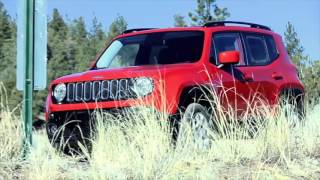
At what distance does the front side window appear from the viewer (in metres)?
8.52

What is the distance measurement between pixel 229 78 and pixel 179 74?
1.19 meters

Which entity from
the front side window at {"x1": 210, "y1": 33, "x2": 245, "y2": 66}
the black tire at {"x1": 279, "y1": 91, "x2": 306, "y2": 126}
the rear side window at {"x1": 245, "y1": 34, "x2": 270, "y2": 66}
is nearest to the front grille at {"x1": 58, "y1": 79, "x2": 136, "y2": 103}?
the front side window at {"x1": 210, "y1": 33, "x2": 245, "y2": 66}

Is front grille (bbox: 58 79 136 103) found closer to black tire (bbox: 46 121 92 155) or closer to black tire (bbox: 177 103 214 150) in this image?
black tire (bbox: 46 121 92 155)

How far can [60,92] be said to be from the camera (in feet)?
26.1

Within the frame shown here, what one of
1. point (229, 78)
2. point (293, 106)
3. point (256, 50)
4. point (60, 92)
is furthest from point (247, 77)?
point (60, 92)

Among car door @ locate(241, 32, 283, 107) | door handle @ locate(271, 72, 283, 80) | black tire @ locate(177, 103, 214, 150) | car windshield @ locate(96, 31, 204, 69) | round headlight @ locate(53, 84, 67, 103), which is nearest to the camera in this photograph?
black tire @ locate(177, 103, 214, 150)

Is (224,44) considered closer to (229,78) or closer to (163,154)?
(229,78)

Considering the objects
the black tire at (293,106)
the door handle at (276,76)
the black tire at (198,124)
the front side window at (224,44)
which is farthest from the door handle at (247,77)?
the black tire at (198,124)

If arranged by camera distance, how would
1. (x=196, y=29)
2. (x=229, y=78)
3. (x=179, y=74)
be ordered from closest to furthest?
(x=179, y=74)
(x=229, y=78)
(x=196, y=29)

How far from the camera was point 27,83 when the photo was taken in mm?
6688

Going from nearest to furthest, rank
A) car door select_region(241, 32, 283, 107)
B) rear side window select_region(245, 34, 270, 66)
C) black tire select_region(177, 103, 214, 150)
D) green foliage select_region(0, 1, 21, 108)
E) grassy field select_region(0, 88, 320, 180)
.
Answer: grassy field select_region(0, 88, 320, 180) < black tire select_region(177, 103, 214, 150) < car door select_region(241, 32, 283, 107) < rear side window select_region(245, 34, 270, 66) < green foliage select_region(0, 1, 21, 108)

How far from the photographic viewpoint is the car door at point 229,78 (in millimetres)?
8148

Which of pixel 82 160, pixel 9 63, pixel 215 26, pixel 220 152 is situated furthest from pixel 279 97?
pixel 9 63

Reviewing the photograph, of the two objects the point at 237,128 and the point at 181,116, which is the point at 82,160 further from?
the point at 237,128
